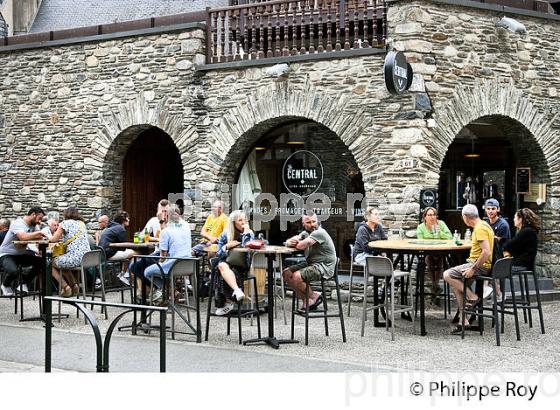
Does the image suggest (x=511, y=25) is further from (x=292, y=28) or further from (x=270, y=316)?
(x=270, y=316)

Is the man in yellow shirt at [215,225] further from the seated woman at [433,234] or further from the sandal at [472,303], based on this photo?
the sandal at [472,303]

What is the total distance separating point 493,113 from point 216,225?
452 centimetres

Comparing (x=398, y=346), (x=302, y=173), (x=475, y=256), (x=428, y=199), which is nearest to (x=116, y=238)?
(x=302, y=173)

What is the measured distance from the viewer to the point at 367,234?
424 inches

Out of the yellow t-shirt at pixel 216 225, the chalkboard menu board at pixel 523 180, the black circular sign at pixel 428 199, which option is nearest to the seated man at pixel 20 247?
the yellow t-shirt at pixel 216 225

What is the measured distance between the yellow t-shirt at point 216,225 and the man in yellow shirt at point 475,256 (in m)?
3.89

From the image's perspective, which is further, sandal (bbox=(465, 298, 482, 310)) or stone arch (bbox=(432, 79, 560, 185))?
stone arch (bbox=(432, 79, 560, 185))

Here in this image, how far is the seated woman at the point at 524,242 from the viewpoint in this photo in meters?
10.2

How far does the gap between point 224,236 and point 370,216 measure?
219 centimetres

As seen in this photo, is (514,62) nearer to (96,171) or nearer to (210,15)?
(210,15)

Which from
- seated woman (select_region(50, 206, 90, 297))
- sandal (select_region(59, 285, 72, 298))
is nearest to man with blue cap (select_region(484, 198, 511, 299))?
seated woman (select_region(50, 206, 90, 297))

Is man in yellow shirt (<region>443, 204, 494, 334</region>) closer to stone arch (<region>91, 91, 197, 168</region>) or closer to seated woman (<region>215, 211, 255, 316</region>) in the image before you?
seated woman (<region>215, 211, 255, 316</region>)

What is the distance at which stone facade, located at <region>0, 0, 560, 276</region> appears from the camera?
11.6 metres

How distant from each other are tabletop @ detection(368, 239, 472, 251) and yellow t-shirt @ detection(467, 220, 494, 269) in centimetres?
10
